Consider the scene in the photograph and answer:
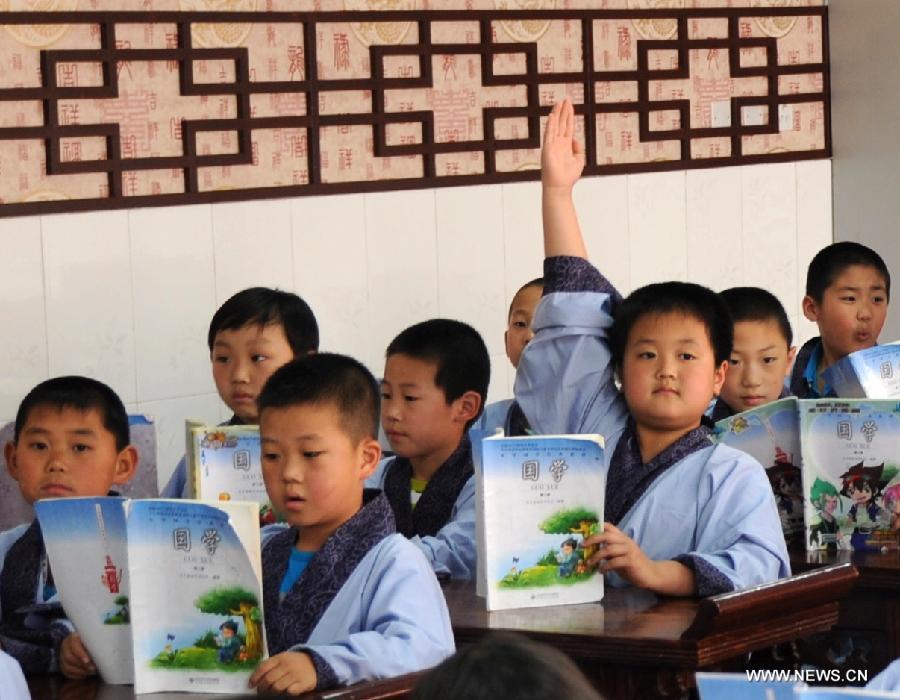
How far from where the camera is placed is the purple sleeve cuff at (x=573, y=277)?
3342mm

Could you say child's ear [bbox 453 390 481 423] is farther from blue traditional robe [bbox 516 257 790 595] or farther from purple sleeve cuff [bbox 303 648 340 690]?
purple sleeve cuff [bbox 303 648 340 690]

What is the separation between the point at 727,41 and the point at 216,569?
384 cm

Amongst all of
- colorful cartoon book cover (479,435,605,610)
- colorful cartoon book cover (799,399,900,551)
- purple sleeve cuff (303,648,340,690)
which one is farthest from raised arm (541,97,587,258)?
purple sleeve cuff (303,648,340,690)

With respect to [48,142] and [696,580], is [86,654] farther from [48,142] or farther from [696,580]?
[48,142]

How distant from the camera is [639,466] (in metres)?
3.12

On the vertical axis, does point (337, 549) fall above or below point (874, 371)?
below

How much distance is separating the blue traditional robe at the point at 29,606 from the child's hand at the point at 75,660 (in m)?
0.04

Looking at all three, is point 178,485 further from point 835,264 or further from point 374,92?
point 835,264

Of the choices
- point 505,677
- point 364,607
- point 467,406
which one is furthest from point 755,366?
point 505,677

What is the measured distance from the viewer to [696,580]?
2.86m

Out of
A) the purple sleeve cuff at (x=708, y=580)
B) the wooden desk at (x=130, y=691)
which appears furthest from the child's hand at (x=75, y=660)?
the purple sleeve cuff at (x=708, y=580)

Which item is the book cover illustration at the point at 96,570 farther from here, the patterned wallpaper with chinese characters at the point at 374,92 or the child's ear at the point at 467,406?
the patterned wallpaper with chinese characters at the point at 374,92

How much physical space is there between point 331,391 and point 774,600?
0.74 meters

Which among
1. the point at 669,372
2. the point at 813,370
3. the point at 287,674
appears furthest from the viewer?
the point at 813,370
